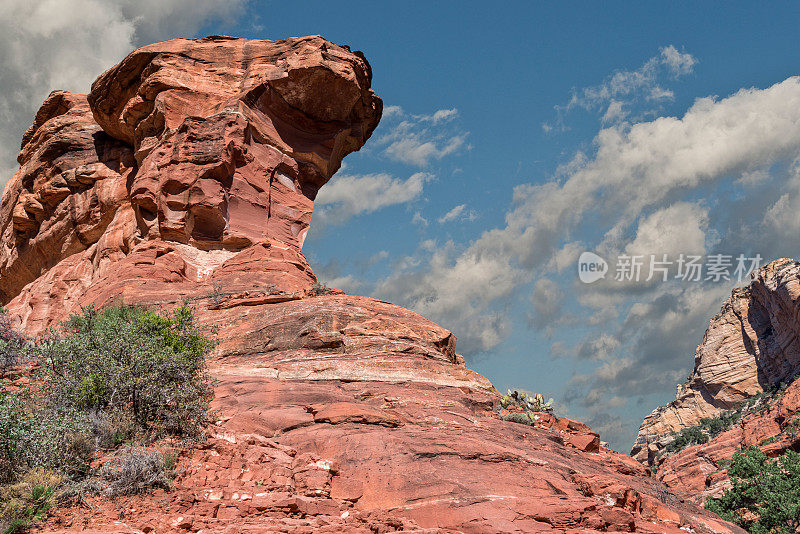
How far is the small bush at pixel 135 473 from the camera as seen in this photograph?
29.9ft

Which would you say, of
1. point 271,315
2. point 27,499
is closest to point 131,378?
point 27,499

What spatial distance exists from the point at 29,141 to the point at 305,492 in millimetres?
46128

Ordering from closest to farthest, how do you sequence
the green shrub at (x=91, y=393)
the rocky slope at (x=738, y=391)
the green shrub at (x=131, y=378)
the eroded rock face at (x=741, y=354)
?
the green shrub at (x=131, y=378), the green shrub at (x=91, y=393), the rocky slope at (x=738, y=391), the eroded rock face at (x=741, y=354)

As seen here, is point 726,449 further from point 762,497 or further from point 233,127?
point 233,127

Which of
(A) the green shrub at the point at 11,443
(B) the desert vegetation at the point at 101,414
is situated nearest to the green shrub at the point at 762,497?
(B) the desert vegetation at the point at 101,414

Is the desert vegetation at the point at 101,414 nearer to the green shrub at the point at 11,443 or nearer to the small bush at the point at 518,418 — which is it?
the green shrub at the point at 11,443

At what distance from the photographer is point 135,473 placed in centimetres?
920

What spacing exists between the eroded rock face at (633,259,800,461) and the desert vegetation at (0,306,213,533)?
83.5 meters

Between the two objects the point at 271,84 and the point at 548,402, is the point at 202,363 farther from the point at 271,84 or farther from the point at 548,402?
the point at 271,84

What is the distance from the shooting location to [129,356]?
12531 millimetres

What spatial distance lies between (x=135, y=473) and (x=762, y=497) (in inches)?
1239

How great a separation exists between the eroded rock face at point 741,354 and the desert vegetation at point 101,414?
83.5 meters

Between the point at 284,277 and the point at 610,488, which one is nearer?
the point at 610,488

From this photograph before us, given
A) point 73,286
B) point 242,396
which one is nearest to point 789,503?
point 242,396
